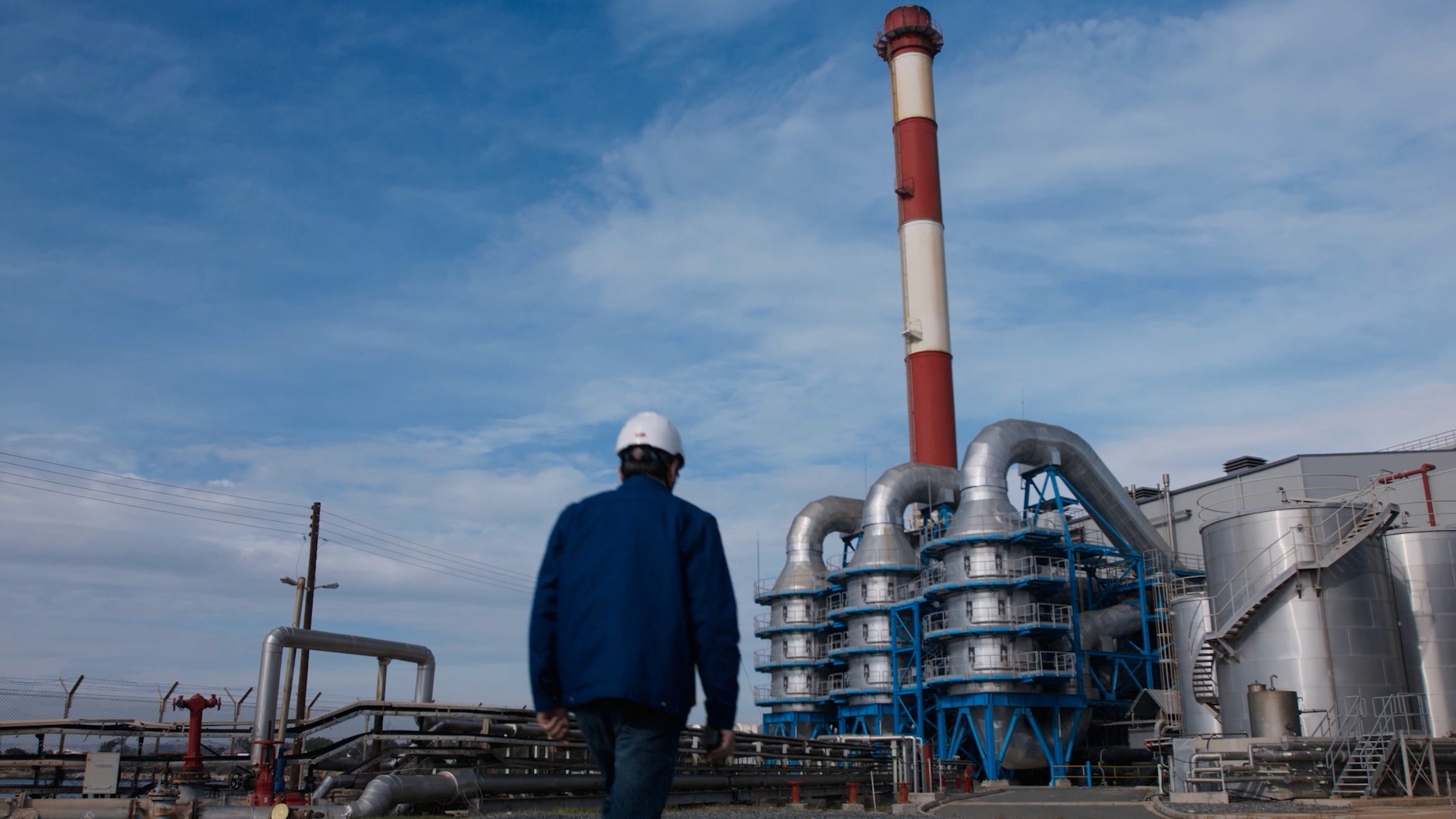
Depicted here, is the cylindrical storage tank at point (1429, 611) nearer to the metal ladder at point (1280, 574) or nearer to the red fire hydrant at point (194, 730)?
the metal ladder at point (1280, 574)

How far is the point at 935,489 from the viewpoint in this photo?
40156 millimetres

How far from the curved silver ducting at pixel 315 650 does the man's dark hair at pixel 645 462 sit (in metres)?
17.2

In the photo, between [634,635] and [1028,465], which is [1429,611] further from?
[634,635]

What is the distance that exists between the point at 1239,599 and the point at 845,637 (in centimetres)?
1772

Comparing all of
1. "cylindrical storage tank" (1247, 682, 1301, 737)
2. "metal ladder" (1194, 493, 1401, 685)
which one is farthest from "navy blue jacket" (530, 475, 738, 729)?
"metal ladder" (1194, 493, 1401, 685)

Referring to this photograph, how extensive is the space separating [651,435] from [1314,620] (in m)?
23.1

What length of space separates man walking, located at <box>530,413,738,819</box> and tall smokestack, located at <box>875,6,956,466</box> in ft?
127

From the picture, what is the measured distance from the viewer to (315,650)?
24.9m

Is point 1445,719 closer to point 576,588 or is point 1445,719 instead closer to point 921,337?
point 921,337

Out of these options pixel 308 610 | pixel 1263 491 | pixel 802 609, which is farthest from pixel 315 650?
pixel 1263 491

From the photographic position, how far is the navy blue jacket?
364cm

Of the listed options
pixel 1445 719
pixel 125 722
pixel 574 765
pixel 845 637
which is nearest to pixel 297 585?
pixel 125 722

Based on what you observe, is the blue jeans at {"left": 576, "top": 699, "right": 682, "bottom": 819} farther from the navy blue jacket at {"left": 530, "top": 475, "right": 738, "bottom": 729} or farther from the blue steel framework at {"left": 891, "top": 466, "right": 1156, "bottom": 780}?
the blue steel framework at {"left": 891, "top": 466, "right": 1156, "bottom": 780}

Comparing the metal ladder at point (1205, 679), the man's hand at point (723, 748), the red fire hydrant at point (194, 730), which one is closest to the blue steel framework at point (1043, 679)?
the metal ladder at point (1205, 679)
